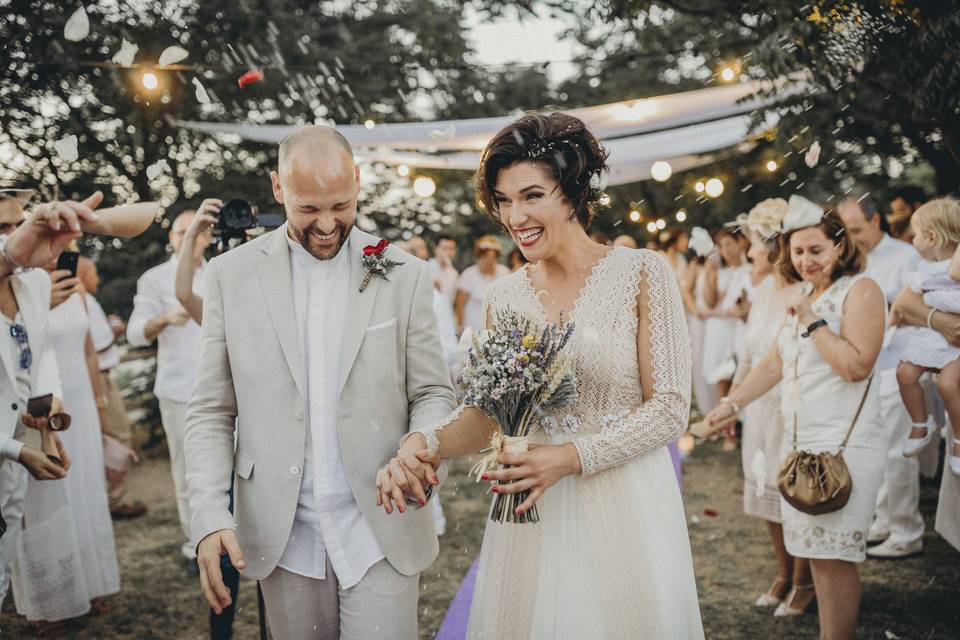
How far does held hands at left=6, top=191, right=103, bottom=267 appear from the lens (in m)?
2.55

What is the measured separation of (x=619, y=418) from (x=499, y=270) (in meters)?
7.64

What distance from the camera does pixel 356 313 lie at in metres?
2.42

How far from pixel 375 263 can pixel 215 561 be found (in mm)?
1027

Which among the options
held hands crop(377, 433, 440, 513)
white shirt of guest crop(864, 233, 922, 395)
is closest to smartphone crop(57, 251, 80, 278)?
held hands crop(377, 433, 440, 513)

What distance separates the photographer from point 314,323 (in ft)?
8.07

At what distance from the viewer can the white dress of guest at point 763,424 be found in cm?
450

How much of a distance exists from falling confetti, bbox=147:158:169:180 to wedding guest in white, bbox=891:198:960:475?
324 inches

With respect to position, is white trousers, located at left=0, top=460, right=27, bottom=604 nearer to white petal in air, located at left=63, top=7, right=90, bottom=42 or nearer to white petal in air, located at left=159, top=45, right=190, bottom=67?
white petal in air, located at left=63, top=7, right=90, bottom=42

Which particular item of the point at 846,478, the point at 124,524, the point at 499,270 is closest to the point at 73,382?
the point at 124,524

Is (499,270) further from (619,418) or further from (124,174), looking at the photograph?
(619,418)

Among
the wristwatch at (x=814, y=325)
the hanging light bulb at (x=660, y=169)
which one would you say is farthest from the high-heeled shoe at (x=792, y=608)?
the hanging light bulb at (x=660, y=169)

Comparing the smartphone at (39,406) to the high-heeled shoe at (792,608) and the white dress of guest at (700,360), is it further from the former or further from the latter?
the white dress of guest at (700,360)

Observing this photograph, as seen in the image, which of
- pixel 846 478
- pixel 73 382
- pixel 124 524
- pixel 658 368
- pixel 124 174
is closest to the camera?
pixel 658 368

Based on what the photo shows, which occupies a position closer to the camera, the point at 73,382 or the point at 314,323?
the point at 314,323
